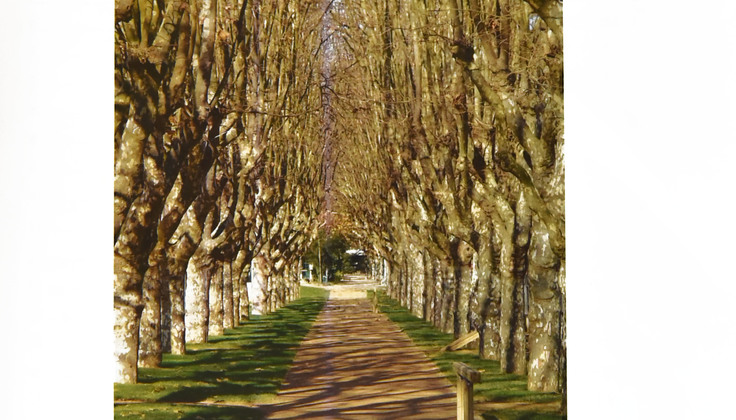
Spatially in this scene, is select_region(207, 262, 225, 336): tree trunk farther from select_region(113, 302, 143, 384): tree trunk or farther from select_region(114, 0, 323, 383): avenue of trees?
select_region(113, 302, 143, 384): tree trunk

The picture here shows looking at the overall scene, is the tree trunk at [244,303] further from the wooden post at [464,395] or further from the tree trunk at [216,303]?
the wooden post at [464,395]

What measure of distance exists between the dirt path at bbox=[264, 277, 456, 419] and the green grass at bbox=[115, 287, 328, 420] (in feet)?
1.25

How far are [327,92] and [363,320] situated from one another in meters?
6.40

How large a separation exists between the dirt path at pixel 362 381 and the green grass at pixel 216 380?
1.25ft

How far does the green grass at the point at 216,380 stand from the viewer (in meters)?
13.3

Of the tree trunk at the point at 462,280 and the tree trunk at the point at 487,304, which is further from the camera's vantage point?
the tree trunk at the point at 462,280

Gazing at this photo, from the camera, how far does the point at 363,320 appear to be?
28.8 meters

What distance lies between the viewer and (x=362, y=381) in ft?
51.2

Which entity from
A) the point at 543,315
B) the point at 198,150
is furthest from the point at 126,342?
the point at 543,315

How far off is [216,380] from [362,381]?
8.11 feet

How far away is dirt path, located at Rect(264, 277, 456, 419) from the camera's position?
44.3 ft

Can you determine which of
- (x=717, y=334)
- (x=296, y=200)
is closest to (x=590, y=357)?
(x=717, y=334)

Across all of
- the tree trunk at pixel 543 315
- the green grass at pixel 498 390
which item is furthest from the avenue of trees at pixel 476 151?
the green grass at pixel 498 390
